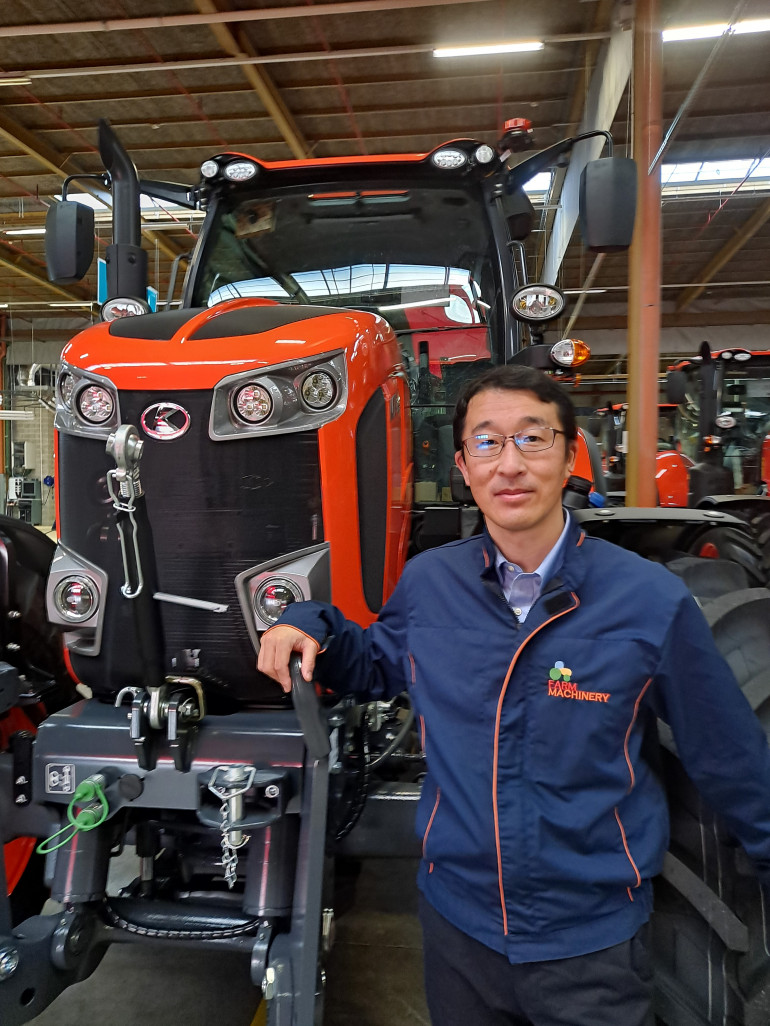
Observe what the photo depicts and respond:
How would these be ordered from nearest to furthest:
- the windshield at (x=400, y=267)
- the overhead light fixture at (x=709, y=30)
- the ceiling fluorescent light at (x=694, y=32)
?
the windshield at (x=400, y=267) < the overhead light fixture at (x=709, y=30) < the ceiling fluorescent light at (x=694, y=32)

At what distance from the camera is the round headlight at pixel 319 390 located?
5.56ft

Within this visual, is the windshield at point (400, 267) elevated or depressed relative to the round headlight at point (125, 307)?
elevated

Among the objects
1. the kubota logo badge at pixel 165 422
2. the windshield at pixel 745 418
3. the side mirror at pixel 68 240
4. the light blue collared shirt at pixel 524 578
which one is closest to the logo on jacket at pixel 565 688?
the light blue collared shirt at pixel 524 578

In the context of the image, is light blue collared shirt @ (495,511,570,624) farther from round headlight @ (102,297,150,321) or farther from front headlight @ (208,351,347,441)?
round headlight @ (102,297,150,321)

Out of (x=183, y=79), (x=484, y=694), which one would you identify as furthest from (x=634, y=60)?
(x=484, y=694)

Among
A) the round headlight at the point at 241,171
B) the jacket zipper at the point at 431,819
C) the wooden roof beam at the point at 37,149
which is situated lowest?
the jacket zipper at the point at 431,819

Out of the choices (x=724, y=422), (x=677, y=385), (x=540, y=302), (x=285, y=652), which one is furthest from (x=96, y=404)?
(x=724, y=422)

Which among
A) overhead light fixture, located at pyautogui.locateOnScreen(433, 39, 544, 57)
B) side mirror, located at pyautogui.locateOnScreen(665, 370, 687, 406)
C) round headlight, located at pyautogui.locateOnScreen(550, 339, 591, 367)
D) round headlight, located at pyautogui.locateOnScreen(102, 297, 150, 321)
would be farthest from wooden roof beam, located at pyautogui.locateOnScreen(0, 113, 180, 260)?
round headlight, located at pyautogui.locateOnScreen(550, 339, 591, 367)

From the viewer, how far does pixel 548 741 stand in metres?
1.28

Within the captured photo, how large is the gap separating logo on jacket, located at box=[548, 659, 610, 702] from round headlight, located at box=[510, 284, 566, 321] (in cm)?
137

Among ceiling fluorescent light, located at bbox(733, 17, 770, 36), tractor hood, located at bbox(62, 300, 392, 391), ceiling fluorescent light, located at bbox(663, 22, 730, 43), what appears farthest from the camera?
ceiling fluorescent light, located at bbox(663, 22, 730, 43)

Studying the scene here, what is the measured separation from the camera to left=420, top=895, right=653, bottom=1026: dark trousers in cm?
126

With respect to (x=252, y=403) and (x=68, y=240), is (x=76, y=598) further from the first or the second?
(x=68, y=240)

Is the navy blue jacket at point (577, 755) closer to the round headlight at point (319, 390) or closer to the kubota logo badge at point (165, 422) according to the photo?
the round headlight at point (319, 390)
